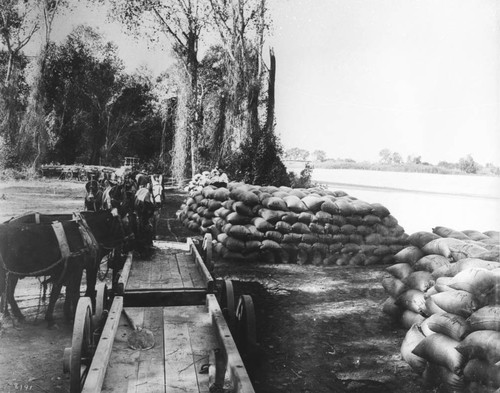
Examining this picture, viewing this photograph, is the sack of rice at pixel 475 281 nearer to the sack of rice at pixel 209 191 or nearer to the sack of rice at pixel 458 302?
the sack of rice at pixel 458 302

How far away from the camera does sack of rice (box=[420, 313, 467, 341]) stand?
10.9 feet

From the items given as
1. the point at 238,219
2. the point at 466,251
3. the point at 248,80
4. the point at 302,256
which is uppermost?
the point at 248,80

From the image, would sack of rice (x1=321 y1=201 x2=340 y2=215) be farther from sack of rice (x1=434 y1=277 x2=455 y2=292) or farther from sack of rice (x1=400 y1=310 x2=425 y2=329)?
sack of rice (x1=434 y1=277 x2=455 y2=292)

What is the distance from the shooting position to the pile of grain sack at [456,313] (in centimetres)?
305

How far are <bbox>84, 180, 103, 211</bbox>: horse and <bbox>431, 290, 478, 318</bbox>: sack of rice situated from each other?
149 inches

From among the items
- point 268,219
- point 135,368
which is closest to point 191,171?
point 268,219

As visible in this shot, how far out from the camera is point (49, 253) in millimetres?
4102

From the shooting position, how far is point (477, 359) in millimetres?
3051

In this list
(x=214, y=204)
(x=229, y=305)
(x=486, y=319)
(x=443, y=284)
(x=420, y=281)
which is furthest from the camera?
(x=214, y=204)

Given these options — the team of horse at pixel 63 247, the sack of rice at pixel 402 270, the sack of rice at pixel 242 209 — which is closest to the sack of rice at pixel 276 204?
the sack of rice at pixel 242 209

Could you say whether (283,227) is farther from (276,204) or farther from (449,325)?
(449,325)

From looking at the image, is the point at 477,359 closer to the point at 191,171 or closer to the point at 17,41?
the point at 17,41

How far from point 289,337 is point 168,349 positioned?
1894 mm

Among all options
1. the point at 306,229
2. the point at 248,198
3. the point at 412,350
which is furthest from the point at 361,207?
the point at 412,350
